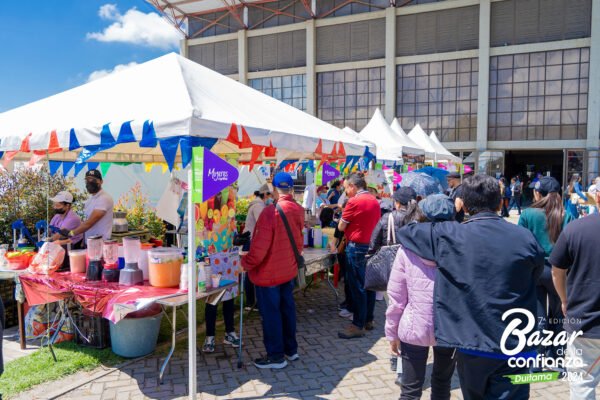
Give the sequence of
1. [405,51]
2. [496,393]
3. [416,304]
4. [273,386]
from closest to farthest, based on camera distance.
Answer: [496,393]
[416,304]
[273,386]
[405,51]

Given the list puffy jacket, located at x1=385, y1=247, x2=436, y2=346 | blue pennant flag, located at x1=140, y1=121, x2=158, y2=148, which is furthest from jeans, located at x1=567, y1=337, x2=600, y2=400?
blue pennant flag, located at x1=140, y1=121, x2=158, y2=148

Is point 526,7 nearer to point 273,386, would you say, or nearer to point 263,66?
point 263,66

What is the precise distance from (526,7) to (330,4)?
11777 mm

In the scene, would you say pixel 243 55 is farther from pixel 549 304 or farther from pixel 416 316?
pixel 416 316

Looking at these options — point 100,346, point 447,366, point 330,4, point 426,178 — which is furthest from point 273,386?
point 330,4

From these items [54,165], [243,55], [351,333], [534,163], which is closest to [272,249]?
[351,333]

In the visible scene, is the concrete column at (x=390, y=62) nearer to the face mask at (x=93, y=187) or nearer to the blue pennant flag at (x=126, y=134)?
the face mask at (x=93, y=187)

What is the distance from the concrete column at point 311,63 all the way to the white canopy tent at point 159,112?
2449cm

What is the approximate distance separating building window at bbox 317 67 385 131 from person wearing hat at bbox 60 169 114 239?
24.6 m

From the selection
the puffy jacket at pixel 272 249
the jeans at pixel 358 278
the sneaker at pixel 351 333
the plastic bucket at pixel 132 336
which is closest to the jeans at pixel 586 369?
the puffy jacket at pixel 272 249

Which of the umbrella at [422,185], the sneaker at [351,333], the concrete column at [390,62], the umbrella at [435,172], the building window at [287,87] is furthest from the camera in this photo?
the building window at [287,87]

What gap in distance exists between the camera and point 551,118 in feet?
80.7

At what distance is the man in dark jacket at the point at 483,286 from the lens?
2.26m

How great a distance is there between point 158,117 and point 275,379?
8.69ft
